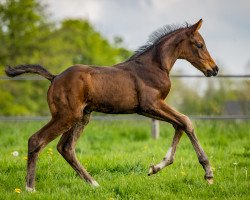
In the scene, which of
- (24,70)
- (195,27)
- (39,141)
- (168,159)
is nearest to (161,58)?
(195,27)

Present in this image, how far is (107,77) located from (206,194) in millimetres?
1766

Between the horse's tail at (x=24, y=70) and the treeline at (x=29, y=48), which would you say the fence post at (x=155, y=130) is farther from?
the treeline at (x=29, y=48)

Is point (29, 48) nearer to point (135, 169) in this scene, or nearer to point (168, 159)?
point (135, 169)

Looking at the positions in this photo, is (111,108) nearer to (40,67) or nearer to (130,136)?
(40,67)

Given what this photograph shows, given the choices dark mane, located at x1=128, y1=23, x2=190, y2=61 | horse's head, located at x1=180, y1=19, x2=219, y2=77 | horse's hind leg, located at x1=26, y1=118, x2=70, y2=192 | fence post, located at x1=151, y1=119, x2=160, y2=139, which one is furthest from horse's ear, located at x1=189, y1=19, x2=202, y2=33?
fence post, located at x1=151, y1=119, x2=160, y2=139

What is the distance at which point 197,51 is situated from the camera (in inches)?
253

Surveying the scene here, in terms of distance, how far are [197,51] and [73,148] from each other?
1.96 meters

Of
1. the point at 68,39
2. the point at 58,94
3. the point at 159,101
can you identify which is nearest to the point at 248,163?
the point at 159,101

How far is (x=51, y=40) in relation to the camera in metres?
37.2

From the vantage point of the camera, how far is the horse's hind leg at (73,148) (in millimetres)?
6160

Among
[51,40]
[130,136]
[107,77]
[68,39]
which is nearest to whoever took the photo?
[107,77]

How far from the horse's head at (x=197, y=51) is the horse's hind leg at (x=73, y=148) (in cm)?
150

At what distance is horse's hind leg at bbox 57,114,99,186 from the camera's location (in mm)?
6160

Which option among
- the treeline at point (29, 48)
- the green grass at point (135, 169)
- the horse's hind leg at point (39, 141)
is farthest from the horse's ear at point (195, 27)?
the treeline at point (29, 48)
